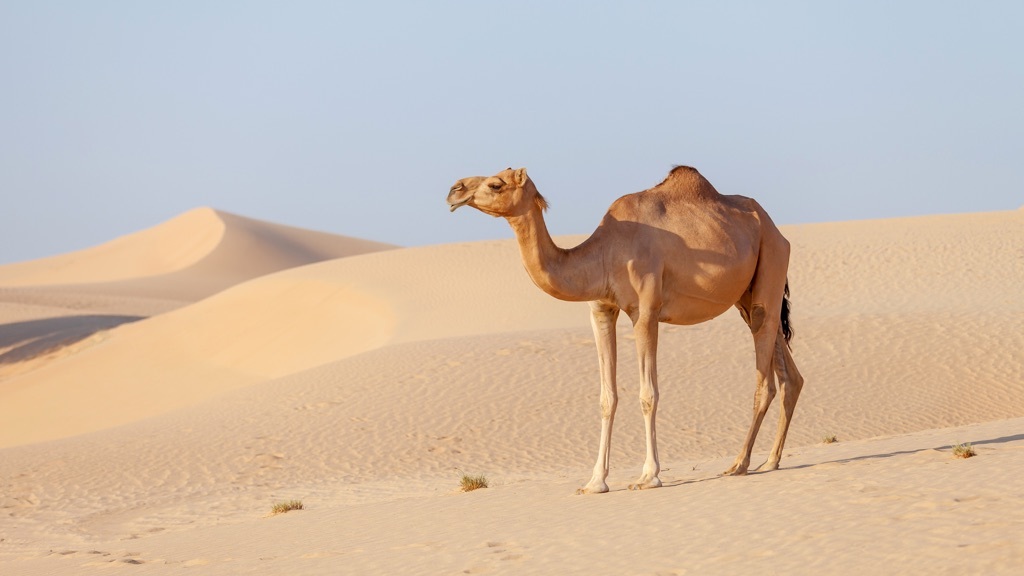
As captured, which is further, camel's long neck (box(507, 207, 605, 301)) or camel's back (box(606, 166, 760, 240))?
camel's back (box(606, 166, 760, 240))

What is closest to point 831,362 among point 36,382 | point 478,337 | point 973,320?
point 973,320

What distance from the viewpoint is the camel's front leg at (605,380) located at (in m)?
9.59

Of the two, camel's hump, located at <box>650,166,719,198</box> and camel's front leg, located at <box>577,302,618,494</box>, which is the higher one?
camel's hump, located at <box>650,166,719,198</box>

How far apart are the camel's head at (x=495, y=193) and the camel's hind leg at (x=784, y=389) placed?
2936mm

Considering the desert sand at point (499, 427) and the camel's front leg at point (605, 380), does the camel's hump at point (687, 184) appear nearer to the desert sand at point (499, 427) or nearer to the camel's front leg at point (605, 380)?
the camel's front leg at point (605, 380)

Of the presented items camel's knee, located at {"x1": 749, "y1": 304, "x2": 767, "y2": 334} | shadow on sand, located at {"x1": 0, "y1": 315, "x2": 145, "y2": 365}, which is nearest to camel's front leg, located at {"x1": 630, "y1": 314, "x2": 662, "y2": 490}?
camel's knee, located at {"x1": 749, "y1": 304, "x2": 767, "y2": 334}

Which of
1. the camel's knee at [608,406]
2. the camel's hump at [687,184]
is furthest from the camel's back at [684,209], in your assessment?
the camel's knee at [608,406]

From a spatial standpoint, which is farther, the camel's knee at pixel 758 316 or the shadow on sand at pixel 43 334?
the shadow on sand at pixel 43 334

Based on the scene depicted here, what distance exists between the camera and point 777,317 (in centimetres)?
1032

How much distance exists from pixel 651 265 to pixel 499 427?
8.23 metres

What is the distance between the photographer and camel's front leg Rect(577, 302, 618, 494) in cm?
959

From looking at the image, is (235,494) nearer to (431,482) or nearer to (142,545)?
(431,482)

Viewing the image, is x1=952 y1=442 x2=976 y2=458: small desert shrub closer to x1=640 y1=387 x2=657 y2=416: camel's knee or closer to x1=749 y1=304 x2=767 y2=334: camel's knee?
x1=749 y1=304 x2=767 y2=334: camel's knee

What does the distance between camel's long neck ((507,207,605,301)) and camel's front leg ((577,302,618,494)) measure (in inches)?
13.2
